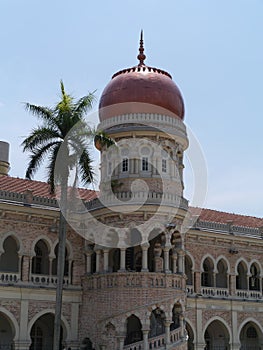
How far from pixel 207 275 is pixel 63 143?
48.4ft

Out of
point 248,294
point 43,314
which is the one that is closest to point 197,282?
point 248,294

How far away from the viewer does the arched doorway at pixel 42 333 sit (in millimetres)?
29703

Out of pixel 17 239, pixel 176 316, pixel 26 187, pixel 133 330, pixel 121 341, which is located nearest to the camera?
pixel 121 341

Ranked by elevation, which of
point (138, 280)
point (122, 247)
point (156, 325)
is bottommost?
point (156, 325)

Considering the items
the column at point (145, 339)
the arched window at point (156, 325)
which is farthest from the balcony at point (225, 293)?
the column at point (145, 339)

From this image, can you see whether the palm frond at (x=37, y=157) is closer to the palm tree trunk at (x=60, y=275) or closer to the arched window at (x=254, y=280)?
the palm tree trunk at (x=60, y=275)

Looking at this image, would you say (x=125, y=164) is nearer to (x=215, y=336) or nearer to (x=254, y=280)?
(x=215, y=336)

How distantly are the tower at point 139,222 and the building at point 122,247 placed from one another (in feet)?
0.15

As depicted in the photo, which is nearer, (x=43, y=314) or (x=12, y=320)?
(x=12, y=320)

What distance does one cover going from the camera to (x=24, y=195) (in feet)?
93.6

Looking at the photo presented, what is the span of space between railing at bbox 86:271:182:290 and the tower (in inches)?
1.6

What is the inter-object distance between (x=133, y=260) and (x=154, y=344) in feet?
14.7

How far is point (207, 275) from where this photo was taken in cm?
3447

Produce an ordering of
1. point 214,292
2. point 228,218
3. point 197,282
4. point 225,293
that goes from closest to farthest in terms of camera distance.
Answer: point 197,282, point 214,292, point 225,293, point 228,218
